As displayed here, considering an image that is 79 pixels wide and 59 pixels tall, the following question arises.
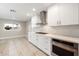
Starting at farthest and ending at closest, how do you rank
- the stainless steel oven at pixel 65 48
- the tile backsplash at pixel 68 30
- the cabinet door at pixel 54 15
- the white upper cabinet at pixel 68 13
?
the cabinet door at pixel 54 15, the tile backsplash at pixel 68 30, the white upper cabinet at pixel 68 13, the stainless steel oven at pixel 65 48

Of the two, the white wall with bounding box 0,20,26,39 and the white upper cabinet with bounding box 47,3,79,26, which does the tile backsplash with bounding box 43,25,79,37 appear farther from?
the white wall with bounding box 0,20,26,39

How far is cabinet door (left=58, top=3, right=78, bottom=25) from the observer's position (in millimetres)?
1836

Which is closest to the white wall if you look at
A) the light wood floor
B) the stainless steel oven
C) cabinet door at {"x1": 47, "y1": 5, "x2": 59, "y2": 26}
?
the light wood floor

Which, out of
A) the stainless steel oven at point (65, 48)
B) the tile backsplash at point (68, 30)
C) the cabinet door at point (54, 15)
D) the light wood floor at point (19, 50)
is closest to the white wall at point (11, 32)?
the light wood floor at point (19, 50)

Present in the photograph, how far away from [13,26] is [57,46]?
7.67m

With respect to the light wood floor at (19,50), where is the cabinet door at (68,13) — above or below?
above

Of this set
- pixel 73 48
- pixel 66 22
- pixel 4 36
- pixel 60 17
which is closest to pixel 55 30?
pixel 60 17

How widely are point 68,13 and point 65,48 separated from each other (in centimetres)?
91

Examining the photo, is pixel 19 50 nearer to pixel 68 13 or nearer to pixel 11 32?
pixel 68 13

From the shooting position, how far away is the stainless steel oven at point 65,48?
155 cm

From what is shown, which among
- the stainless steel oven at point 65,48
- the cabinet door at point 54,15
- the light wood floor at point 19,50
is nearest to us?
the stainless steel oven at point 65,48

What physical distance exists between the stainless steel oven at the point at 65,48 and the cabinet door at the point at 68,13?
57 cm

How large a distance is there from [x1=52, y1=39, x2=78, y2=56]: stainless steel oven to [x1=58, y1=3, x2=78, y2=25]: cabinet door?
567mm

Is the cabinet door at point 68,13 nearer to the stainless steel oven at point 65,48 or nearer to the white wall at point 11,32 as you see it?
the stainless steel oven at point 65,48
